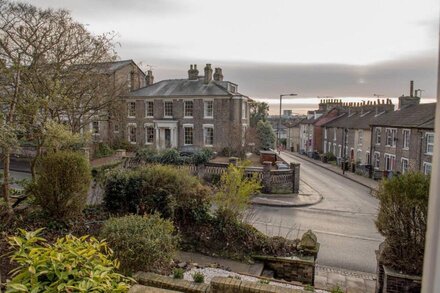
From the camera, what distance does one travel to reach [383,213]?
4961mm

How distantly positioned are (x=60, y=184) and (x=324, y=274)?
5658 mm

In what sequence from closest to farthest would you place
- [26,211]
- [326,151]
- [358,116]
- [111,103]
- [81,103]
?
[26,211] → [81,103] → [111,103] → [358,116] → [326,151]

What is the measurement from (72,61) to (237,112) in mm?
12653

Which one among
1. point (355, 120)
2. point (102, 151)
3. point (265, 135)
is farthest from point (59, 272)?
point (355, 120)

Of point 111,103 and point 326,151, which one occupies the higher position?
point 111,103

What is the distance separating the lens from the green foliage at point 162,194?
23.7ft

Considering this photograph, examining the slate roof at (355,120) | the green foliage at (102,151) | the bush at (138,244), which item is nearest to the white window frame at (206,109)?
the green foliage at (102,151)

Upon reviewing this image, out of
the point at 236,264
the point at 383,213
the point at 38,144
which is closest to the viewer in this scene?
the point at 383,213

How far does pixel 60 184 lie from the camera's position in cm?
620

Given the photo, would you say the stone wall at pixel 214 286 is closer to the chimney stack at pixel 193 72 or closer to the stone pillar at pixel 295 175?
the stone pillar at pixel 295 175

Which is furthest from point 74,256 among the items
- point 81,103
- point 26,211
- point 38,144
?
point 81,103

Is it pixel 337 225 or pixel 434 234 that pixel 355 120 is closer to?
pixel 337 225

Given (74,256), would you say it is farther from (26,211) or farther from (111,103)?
(111,103)

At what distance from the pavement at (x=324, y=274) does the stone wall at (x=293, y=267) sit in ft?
0.58
